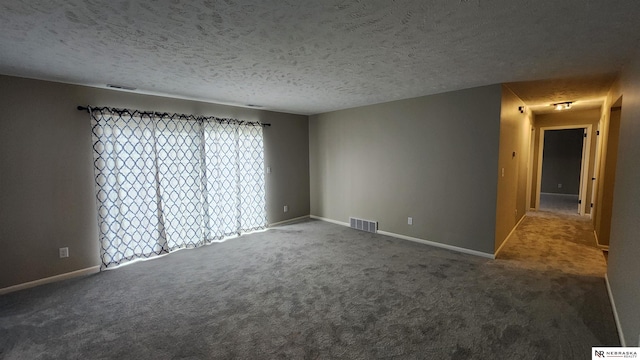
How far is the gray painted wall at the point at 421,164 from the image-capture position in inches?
148

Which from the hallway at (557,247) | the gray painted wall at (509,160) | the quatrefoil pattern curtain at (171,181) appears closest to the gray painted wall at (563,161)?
the hallway at (557,247)

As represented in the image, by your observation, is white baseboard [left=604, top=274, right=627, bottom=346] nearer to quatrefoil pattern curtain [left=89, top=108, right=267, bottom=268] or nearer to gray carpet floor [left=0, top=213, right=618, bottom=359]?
gray carpet floor [left=0, top=213, right=618, bottom=359]

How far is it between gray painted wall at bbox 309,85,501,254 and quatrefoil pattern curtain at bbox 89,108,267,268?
1632 mm

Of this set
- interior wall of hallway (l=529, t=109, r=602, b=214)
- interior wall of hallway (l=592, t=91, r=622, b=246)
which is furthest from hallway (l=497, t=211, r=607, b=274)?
interior wall of hallway (l=529, t=109, r=602, b=214)

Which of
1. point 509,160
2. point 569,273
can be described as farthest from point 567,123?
point 569,273

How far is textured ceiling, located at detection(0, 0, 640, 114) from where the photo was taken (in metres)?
1.67

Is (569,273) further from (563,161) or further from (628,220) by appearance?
(563,161)

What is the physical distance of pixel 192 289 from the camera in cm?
300

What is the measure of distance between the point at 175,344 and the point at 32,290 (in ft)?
7.39

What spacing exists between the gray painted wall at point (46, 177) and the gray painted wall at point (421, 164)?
347 cm

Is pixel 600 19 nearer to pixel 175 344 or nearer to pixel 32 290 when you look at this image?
pixel 175 344

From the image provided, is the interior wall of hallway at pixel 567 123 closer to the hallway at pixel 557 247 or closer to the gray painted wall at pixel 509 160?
the hallway at pixel 557 247

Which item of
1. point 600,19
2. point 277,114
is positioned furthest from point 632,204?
point 277,114

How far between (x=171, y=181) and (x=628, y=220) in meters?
5.07
